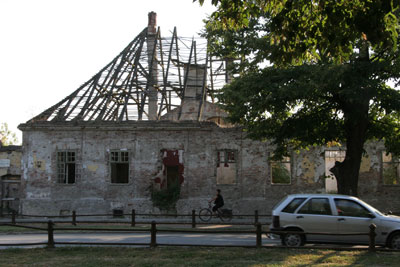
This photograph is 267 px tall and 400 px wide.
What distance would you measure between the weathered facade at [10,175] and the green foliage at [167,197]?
9.09 meters

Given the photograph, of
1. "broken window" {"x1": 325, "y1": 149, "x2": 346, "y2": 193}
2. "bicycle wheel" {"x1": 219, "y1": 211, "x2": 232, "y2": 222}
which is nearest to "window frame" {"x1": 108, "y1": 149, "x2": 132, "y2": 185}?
"bicycle wheel" {"x1": 219, "y1": 211, "x2": 232, "y2": 222}

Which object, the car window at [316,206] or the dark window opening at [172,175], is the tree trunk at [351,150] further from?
the dark window opening at [172,175]

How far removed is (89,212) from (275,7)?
62.1 feet

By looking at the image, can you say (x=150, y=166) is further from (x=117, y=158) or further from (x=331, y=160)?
(x=331, y=160)

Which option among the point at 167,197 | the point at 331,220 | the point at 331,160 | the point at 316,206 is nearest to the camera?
the point at 331,220

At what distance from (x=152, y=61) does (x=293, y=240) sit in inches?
817

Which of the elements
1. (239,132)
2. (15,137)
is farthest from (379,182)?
(15,137)

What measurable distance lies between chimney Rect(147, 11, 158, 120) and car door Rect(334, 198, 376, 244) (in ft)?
56.6

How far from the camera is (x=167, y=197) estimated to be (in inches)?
1010

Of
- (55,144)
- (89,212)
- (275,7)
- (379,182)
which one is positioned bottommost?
(89,212)

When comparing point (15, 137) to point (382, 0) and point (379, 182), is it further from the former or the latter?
point (382, 0)

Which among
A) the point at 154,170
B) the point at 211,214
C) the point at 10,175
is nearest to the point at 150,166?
the point at 154,170

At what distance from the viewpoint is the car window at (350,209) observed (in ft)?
43.1

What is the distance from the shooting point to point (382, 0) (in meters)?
7.90
